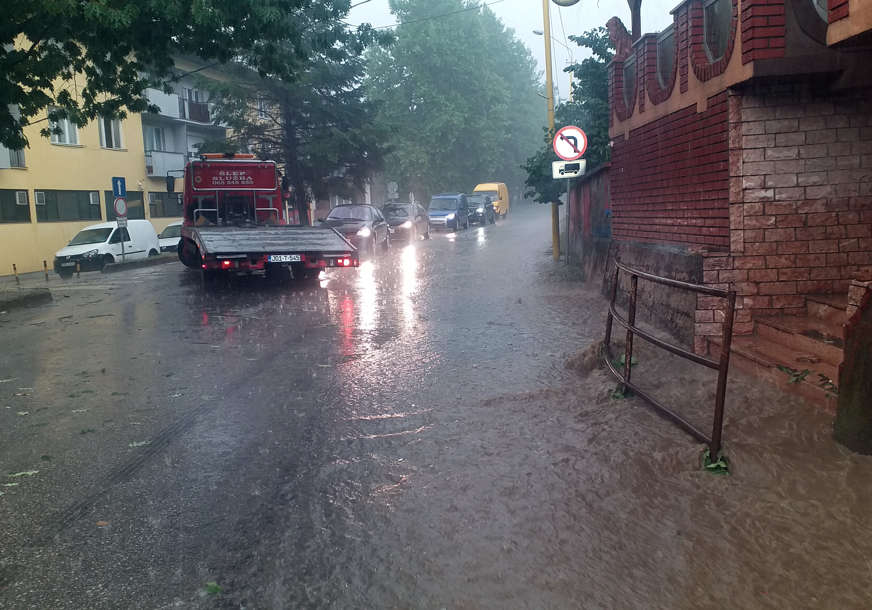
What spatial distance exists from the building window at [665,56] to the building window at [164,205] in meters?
30.3

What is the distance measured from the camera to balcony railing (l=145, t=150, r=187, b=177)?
35.7 metres

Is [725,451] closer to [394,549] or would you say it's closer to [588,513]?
[588,513]

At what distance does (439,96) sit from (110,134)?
88.6 ft

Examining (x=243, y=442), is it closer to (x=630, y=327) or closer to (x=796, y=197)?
(x=630, y=327)

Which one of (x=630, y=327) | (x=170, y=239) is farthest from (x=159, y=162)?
(x=630, y=327)

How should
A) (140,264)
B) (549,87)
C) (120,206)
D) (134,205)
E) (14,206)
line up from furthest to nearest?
(134,205) < (14,206) < (140,264) < (120,206) < (549,87)

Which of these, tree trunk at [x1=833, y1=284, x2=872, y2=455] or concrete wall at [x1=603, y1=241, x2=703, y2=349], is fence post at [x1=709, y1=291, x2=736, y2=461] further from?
concrete wall at [x1=603, y1=241, x2=703, y2=349]

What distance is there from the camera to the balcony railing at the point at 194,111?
126 feet

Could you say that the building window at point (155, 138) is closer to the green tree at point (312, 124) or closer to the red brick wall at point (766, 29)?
the green tree at point (312, 124)

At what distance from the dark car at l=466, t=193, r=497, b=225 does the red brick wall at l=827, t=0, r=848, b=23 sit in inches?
1565

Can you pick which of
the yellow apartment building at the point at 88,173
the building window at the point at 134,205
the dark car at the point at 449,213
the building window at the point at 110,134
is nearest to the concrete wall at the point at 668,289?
the yellow apartment building at the point at 88,173

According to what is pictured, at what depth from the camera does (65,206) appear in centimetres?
3053

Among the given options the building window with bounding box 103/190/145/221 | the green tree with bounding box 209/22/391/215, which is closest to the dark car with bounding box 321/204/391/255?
the green tree with bounding box 209/22/391/215

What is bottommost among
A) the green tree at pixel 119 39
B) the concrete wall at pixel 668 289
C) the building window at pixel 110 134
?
the concrete wall at pixel 668 289
